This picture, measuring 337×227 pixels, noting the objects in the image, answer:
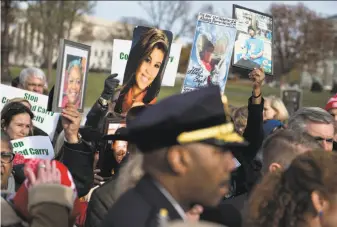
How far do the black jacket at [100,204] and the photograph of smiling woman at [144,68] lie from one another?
5.61 ft

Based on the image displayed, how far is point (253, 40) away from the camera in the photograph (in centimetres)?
514

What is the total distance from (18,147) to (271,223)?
7.32 feet

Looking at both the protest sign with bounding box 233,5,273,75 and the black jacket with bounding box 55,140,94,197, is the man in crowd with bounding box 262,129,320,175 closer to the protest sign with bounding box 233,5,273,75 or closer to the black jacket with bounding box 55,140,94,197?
the black jacket with bounding box 55,140,94,197

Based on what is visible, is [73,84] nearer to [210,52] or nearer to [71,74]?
[71,74]

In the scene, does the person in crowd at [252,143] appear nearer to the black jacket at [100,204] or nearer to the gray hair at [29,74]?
the black jacket at [100,204]

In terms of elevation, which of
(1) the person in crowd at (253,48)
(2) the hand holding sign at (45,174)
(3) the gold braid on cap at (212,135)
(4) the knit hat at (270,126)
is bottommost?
(4) the knit hat at (270,126)

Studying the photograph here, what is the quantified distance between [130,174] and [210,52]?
273cm

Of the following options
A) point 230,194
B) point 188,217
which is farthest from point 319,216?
point 230,194

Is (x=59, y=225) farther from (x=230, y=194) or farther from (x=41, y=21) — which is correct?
(x=41, y=21)

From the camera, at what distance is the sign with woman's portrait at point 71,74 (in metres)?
4.12

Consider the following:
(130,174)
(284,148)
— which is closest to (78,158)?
(130,174)

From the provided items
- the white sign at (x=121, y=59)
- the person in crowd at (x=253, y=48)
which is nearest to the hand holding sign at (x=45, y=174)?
the white sign at (x=121, y=59)

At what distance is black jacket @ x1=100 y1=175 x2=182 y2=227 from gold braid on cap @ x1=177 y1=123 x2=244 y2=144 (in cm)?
19

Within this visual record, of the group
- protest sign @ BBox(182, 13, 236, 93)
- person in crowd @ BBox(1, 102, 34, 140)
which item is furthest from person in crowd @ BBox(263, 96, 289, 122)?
person in crowd @ BBox(1, 102, 34, 140)
